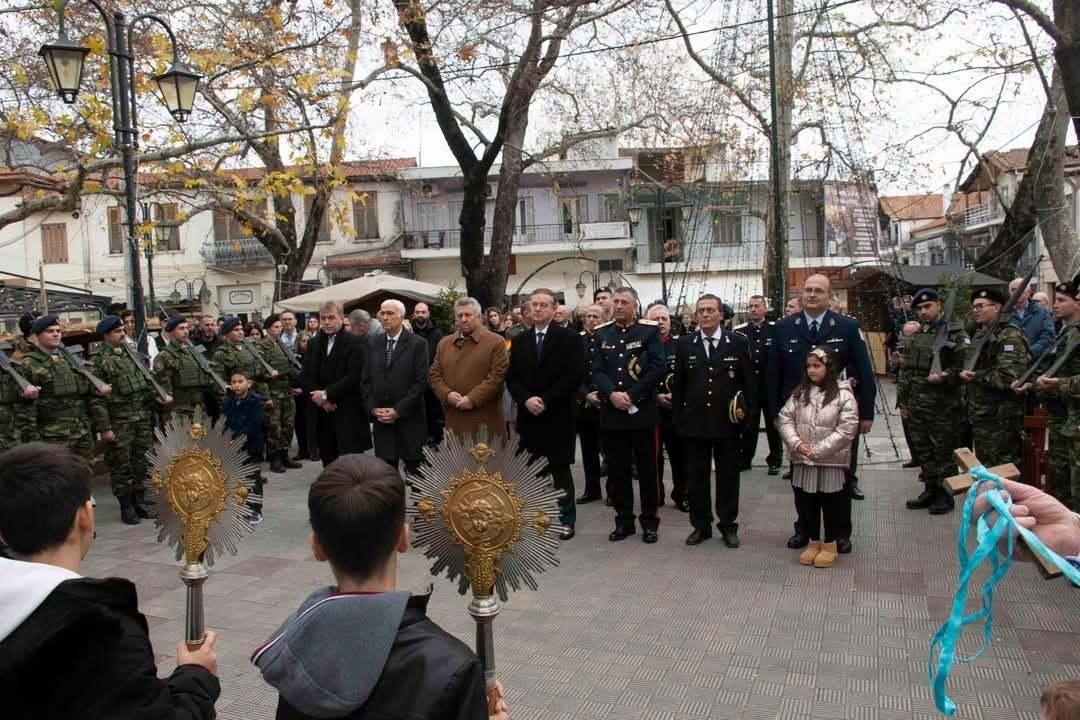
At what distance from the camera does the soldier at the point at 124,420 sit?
7305mm

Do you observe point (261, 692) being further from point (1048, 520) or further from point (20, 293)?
point (20, 293)

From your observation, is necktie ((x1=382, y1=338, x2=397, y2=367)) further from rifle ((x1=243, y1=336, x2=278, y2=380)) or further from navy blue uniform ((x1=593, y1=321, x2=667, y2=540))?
rifle ((x1=243, y1=336, x2=278, y2=380))

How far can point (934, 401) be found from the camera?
6.92 meters

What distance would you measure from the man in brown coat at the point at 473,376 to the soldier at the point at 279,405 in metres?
3.60

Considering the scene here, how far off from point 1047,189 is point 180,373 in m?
12.2

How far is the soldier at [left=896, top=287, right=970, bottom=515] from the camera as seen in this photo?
682 centimetres

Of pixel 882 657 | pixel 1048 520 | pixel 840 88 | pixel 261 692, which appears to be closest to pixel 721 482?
pixel 882 657

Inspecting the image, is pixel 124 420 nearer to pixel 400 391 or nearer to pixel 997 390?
pixel 400 391

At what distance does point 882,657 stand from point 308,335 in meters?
9.00

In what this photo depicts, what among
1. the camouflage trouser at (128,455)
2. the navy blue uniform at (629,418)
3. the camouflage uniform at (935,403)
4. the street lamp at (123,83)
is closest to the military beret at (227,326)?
the street lamp at (123,83)

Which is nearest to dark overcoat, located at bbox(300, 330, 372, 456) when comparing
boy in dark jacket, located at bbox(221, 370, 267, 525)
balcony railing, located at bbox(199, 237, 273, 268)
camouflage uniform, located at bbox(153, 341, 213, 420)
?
boy in dark jacket, located at bbox(221, 370, 267, 525)

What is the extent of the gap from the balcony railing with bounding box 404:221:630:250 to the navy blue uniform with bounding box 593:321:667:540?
1154 inches

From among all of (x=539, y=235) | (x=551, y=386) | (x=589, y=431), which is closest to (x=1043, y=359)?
(x=551, y=386)

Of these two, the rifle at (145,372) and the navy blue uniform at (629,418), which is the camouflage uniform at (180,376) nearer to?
the rifle at (145,372)
